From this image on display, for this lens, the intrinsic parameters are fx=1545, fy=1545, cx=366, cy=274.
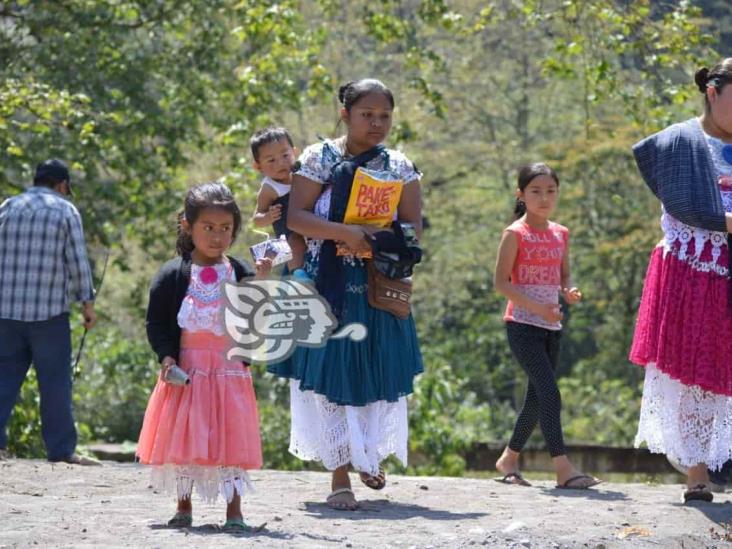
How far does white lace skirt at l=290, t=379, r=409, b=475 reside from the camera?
290 inches

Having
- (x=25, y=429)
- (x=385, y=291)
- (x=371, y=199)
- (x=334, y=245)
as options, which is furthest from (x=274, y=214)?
(x=25, y=429)

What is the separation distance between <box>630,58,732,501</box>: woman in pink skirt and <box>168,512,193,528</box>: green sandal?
2.33m

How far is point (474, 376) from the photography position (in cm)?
2530

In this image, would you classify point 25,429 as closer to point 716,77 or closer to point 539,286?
point 539,286

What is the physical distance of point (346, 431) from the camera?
7.38 metres

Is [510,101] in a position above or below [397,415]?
above

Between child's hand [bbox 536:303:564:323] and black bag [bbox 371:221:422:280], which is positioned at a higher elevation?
black bag [bbox 371:221:422:280]

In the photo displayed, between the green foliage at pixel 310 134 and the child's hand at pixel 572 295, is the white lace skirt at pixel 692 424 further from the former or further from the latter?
the green foliage at pixel 310 134

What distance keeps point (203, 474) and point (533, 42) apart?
22.2 metres

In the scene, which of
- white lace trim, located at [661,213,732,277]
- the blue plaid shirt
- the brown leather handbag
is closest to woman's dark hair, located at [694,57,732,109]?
white lace trim, located at [661,213,732,277]

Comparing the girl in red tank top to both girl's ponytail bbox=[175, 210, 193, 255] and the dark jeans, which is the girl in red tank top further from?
the dark jeans

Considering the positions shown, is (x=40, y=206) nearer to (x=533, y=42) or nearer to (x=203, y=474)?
(x=203, y=474)

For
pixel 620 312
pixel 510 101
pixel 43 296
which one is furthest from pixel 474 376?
pixel 43 296

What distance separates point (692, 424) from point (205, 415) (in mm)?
2485
